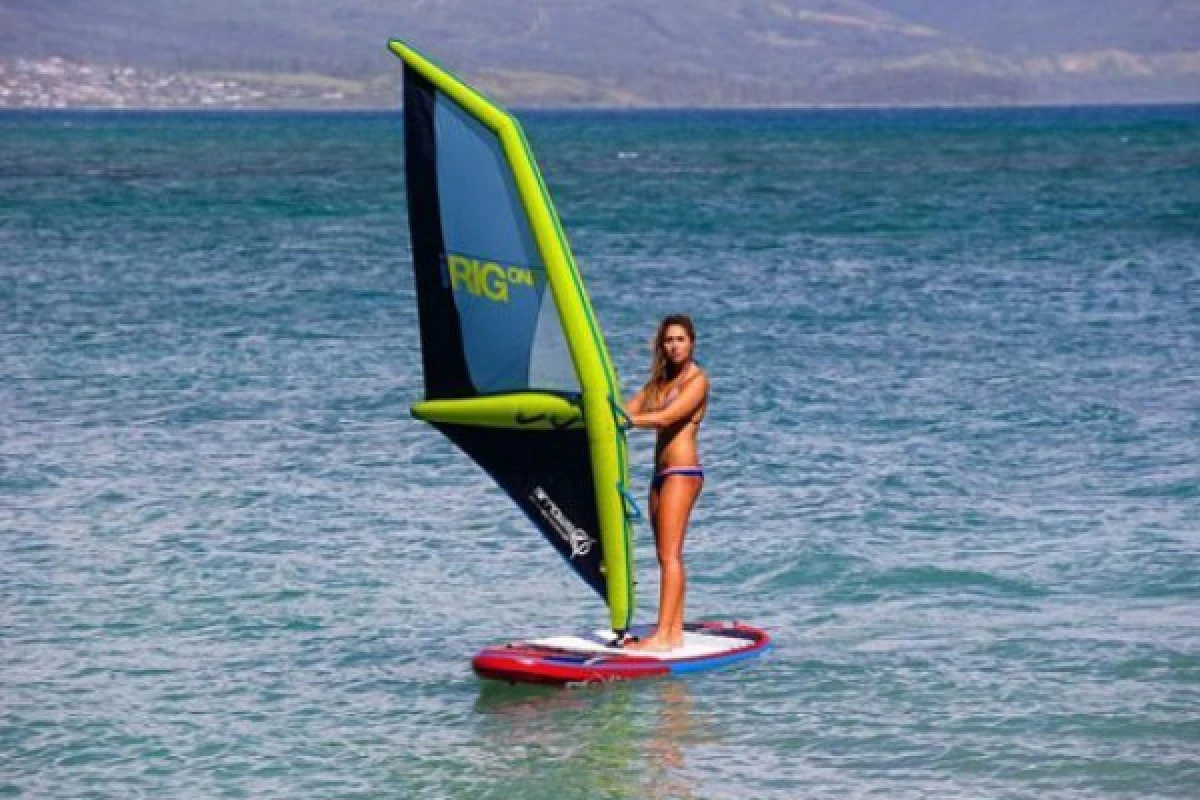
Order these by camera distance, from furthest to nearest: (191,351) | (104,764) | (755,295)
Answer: (755,295), (191,351), (104,764)

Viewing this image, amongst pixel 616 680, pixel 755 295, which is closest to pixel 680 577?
pixel 616 680

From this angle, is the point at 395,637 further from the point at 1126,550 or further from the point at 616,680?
the point at 1126,550

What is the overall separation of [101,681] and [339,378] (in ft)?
39.6

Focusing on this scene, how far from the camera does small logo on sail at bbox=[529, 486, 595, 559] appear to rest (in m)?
12.4

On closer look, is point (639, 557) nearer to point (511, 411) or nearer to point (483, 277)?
point (511, 411)

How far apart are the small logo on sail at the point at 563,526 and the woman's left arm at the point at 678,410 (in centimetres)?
78

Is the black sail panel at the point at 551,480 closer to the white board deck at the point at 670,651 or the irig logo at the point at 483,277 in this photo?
the white board deck at the point at 670,651

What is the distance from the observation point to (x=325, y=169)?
8919 centimetres

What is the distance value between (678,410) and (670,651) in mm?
1271

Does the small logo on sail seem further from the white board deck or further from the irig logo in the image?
the irig logo

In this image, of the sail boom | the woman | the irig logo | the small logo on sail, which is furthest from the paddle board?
the irig logo

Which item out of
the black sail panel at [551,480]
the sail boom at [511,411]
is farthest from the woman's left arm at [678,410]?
the black sail panel at [551,480]

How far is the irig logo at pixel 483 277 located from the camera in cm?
1196

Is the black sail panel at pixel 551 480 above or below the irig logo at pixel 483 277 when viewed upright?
below
